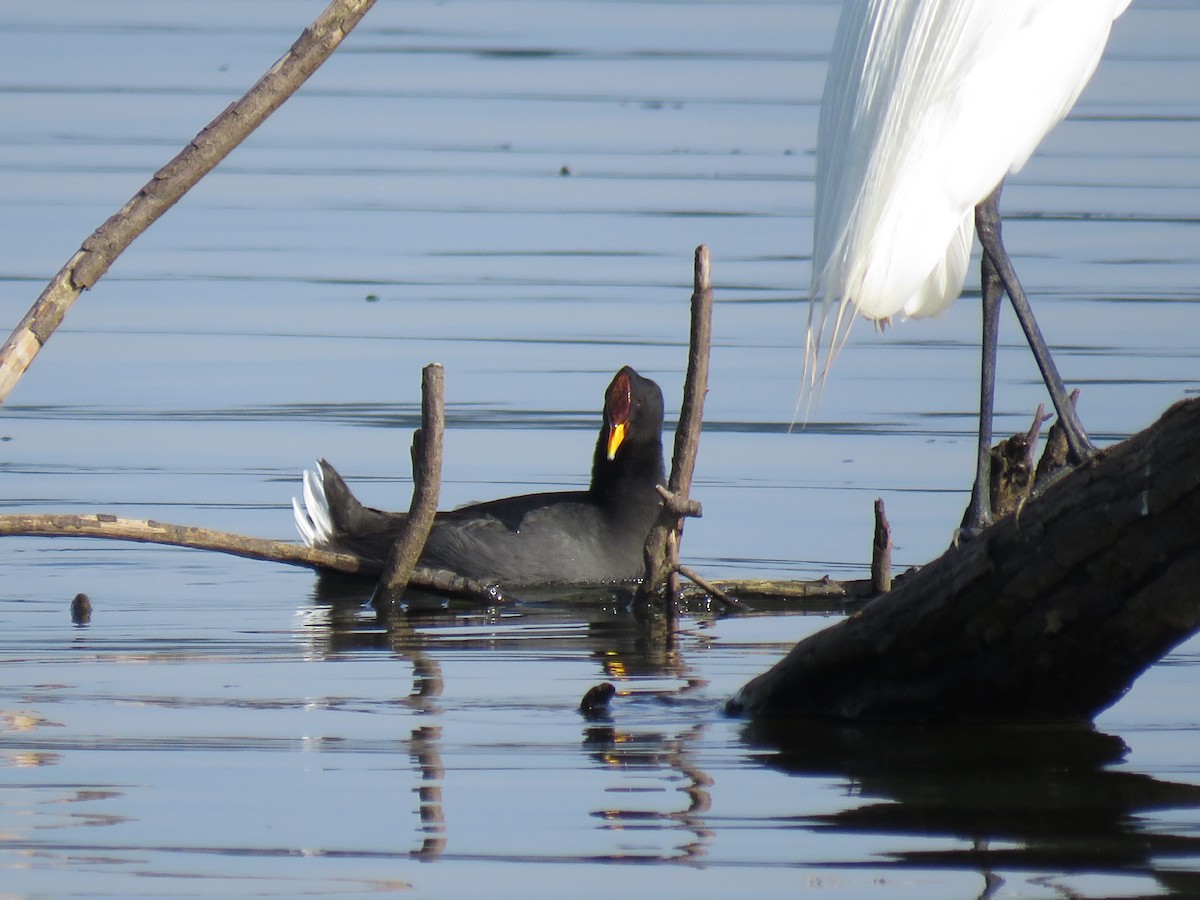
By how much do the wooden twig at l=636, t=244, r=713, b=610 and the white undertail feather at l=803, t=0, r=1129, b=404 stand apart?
182 centimetres

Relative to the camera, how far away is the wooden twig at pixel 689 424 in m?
8.93

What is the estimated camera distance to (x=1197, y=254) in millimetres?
15875

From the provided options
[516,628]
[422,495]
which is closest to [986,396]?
[516,628]

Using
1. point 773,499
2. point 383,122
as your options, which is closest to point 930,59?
point 773,499

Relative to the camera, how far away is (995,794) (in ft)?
21.1

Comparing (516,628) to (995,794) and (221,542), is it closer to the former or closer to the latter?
(221,542)

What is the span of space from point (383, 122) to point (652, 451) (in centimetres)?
1158

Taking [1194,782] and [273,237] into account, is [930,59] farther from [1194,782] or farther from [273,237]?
[273,237]

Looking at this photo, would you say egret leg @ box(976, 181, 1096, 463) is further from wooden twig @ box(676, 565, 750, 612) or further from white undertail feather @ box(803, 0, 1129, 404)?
wooden twig @ box(676, 565, 750, 612)

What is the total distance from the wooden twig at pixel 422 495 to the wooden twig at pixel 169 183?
2492 mm

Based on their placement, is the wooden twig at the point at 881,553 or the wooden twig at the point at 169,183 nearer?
the wooden twig at the point at 169,183

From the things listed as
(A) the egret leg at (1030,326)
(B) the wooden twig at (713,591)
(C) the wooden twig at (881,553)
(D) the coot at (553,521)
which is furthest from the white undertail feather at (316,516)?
(A) the egret leg at (1030,326)

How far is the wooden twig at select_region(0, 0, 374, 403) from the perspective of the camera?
6.25 m

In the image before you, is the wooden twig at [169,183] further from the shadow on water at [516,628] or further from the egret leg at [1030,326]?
the shadow on water at [516,628]
